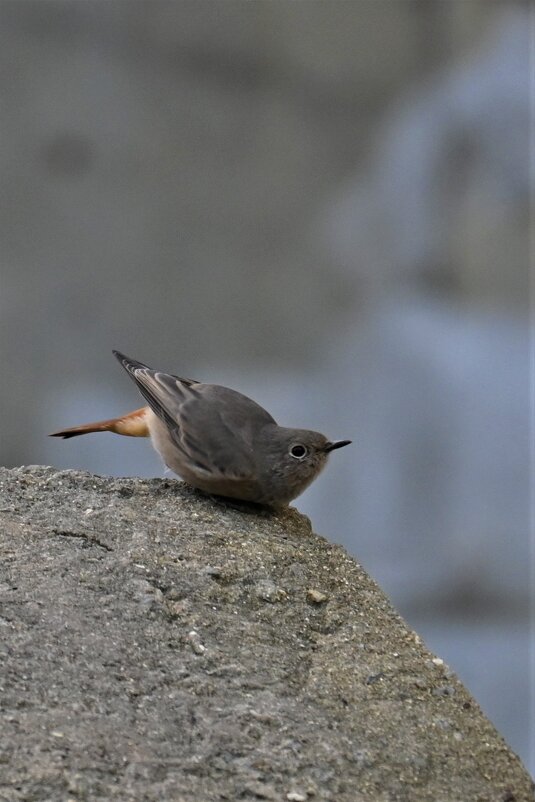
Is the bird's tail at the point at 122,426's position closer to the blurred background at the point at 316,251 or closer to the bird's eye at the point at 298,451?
the bird's eye at the point at 298,451

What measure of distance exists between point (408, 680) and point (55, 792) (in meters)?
0.78

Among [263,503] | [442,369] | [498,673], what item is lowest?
[498,673]

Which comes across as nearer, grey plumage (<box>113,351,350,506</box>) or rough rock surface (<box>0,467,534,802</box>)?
rough rock surface (<box>0,467,534,802</box>)

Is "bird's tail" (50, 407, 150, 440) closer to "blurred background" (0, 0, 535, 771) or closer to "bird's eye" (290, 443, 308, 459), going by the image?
"bird's eye" (290, 443, 308, 459)

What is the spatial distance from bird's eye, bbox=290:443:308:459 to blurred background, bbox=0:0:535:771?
2.35 m

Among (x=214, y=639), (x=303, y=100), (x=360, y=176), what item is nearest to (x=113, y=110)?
(x=303, y=100)

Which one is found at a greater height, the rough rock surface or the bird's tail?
the bird's tail

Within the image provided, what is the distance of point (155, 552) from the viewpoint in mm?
2459

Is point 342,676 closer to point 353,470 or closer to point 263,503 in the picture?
point 263,503

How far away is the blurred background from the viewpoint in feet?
17.0

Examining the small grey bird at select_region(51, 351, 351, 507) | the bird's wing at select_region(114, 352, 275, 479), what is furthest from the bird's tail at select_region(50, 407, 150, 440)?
the bird's wing at select_region(114, 352, 275, 479)

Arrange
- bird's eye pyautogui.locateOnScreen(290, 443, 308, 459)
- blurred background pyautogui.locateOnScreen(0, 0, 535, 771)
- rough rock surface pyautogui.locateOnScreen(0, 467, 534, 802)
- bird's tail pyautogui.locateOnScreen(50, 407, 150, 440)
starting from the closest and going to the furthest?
rough rock surface pyautogui.locateOnScreen(0, 467, 534, 802) → bird's eye pyautogui.locateOnScreen(290, 443, 308, 459) → bird's tail pyautogui.locateOnScreen(50, 407, 150, 440) → blurred background pyautogui.locateOnScreen(0, 0, 535, 771)

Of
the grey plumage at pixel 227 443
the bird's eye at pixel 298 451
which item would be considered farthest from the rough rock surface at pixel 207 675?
the bird's eye at pixel 298 451

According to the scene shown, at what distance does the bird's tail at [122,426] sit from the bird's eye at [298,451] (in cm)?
47
